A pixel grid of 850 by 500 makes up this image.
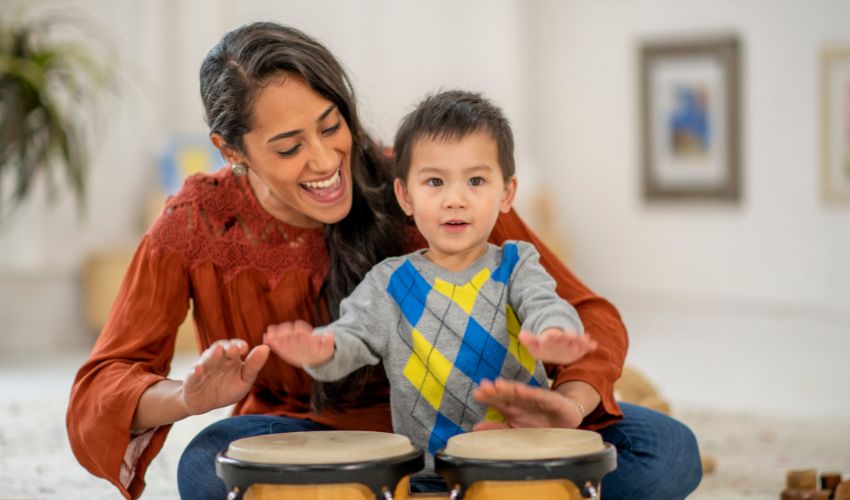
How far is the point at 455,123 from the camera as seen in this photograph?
6.97ft

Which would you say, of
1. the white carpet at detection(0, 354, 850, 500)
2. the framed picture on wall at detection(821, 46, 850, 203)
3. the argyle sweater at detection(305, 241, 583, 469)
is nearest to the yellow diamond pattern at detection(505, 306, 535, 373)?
the argyle sweater at detection(305, 241, 583, 469)

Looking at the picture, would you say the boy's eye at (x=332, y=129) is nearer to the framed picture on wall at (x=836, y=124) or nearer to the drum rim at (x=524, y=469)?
the drum rim at (x=524, y=469)

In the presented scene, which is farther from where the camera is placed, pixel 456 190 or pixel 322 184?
pixel 322 184

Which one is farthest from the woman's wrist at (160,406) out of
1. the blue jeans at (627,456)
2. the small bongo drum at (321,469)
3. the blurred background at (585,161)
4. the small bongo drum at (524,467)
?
the blurred background at (585,161)

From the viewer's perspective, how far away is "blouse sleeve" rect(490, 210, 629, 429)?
2229mm

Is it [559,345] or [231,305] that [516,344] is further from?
[231,305]

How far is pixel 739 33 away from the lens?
7.93 meters

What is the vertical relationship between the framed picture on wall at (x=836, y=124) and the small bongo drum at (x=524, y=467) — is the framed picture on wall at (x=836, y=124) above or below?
above

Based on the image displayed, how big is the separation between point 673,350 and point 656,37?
296 centimetres

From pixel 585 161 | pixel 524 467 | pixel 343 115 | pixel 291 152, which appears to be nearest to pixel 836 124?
pixel 585 161

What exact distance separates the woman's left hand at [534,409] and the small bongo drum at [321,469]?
17 centimetres

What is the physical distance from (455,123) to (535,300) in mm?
345

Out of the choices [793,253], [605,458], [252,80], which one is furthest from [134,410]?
[793,253]

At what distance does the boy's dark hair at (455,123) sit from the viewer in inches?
83.6
